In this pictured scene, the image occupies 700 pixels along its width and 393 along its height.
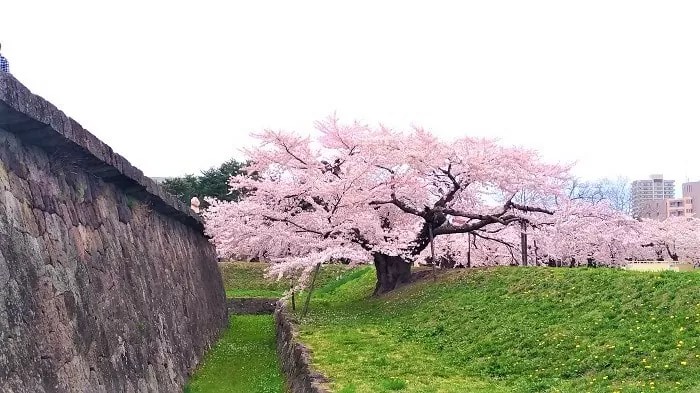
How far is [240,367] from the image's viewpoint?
12.6 m

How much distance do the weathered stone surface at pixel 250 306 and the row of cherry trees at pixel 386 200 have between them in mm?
6342

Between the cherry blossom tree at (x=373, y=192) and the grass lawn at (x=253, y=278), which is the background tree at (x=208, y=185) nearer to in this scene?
the grass lawn at (x=253, y=278)

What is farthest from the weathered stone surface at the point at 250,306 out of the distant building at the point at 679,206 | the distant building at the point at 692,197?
the distant building at the point at 679,206

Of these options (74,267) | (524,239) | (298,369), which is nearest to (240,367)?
(298,369)

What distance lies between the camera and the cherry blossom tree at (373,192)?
18.0 m

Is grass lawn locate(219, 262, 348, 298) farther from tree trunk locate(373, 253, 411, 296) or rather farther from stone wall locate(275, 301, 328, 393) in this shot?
stone wall locate(275, 301, 328, 393)

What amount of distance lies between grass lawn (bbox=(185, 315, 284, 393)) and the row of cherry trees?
2.12m

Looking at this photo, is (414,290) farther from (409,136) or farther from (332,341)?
(332,341)

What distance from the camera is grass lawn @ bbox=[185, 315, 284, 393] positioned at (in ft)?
34.0

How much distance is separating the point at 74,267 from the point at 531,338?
6.68m

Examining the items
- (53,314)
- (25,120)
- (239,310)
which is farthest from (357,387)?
(239,310)

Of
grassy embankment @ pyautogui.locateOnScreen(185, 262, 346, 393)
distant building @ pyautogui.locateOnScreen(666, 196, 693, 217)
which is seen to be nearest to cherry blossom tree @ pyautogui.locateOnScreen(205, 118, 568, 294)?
grassy embankment @ pyautogui.locateOnScreen(185, 262, 346, 393)

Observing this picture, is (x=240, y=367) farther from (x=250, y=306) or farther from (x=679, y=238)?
(x=679, y=238)

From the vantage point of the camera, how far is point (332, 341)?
471 inches
